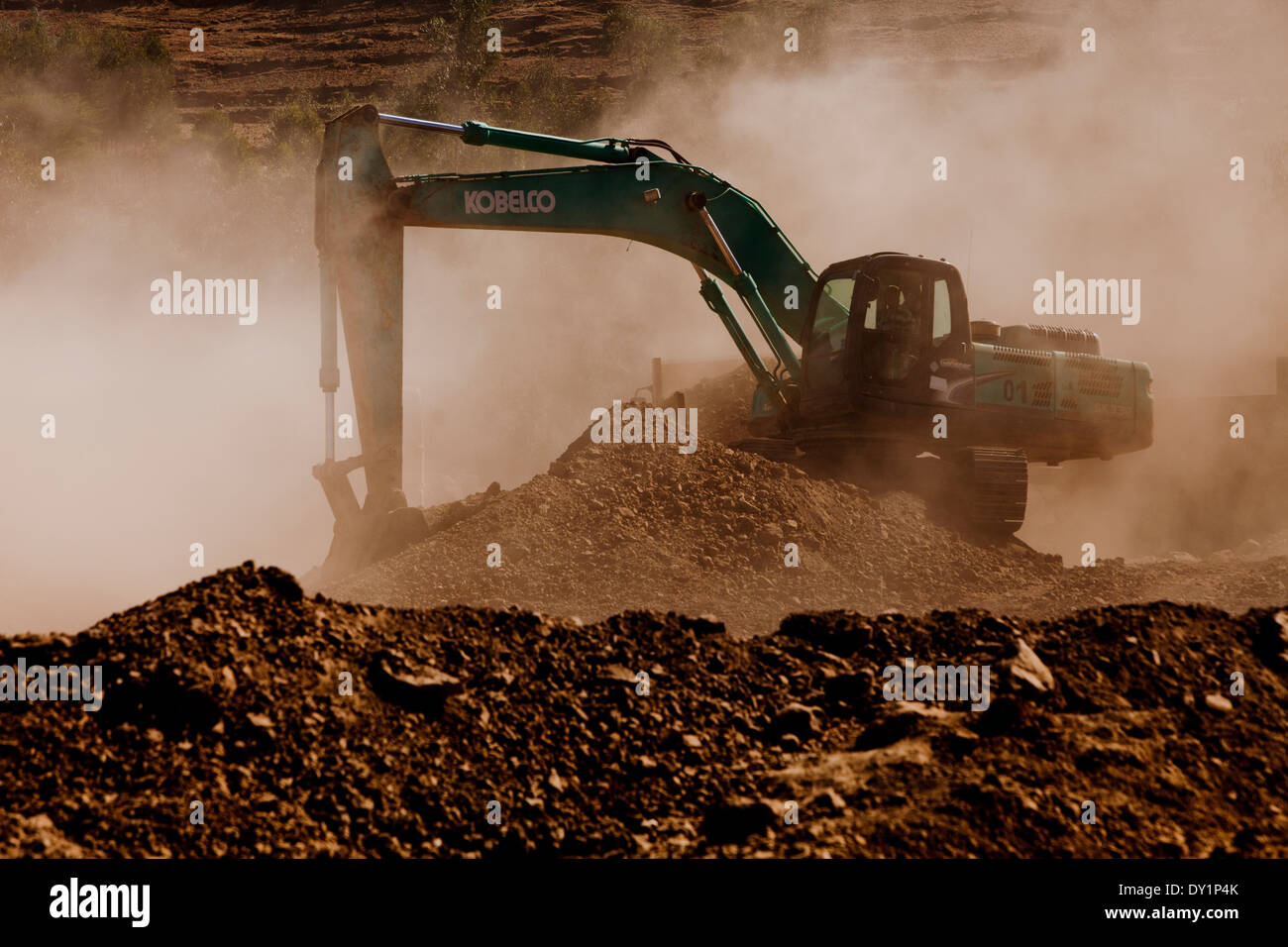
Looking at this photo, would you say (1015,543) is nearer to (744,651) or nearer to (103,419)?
(744,651)

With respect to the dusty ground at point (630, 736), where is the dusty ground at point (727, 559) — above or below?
above

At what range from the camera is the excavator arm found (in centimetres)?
1187

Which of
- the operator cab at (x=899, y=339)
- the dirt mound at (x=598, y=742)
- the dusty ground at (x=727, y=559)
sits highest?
the operator cab at (x=899, y=339)

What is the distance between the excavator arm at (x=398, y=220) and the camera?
11867mm

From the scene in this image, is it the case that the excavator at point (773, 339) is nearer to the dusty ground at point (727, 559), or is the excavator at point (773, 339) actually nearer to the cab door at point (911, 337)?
the cab door at point (911, 337)

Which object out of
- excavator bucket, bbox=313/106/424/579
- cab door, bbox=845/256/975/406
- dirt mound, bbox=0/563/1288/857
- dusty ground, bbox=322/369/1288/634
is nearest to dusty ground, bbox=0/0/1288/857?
dirt mound, bbox=0/563/1288/857

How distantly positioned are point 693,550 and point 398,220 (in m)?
4.20

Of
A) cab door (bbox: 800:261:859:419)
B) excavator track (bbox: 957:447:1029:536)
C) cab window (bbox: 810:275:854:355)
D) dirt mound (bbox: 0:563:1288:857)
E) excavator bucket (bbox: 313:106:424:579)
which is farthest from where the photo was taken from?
cab window (bbox: 810:275:854:355)

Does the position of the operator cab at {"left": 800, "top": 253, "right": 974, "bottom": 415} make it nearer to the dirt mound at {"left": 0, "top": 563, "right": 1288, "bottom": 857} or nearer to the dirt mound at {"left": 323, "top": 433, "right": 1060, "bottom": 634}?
the dirt mound at {"left": 323, "top": 433, "right": 1060, "bottom": 634}

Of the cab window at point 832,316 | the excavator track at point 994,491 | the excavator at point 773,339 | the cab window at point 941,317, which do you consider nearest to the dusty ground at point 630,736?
the excavator track at point 994,491

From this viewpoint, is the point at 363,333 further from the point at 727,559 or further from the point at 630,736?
the point at 630,736

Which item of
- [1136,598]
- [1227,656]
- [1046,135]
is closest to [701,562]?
[1136,598]

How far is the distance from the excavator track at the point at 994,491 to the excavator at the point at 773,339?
0.02 metres

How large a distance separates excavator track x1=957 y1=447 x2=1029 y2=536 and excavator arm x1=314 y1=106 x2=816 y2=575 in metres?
2.72
